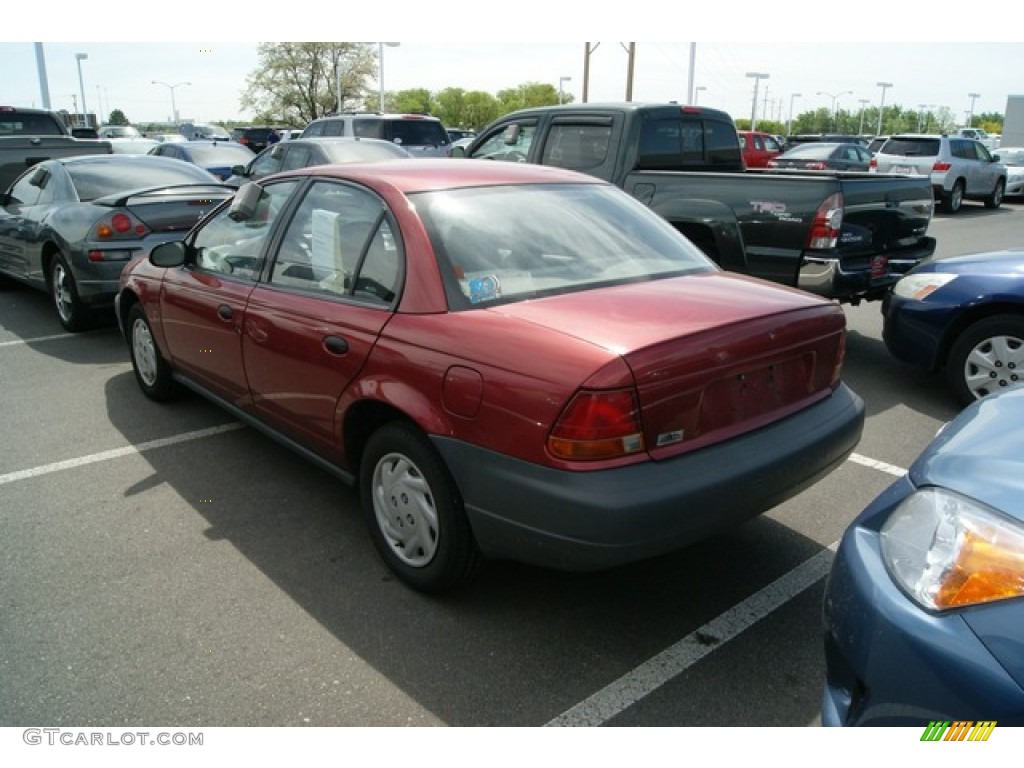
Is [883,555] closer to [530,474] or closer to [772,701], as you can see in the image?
[772,701]

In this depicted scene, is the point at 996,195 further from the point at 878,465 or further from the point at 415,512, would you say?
the point at 415,512

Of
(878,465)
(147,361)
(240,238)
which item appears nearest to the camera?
(240,238)

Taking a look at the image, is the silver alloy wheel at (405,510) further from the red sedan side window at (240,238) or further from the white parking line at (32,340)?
the white parking line at (32,340)

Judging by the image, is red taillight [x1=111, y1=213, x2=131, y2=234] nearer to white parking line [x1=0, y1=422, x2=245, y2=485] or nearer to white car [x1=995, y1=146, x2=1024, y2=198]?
white parking line [x1=0, y1=422, x2=245, y2=485]

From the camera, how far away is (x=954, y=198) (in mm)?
20062

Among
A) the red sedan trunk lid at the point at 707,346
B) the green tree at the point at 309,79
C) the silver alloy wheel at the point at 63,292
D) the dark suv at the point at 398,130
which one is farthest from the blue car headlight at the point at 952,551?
the green tree at the point at 309,79

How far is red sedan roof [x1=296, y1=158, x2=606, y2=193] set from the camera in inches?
135

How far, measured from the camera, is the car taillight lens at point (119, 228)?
6.91m

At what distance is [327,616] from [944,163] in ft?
69.6

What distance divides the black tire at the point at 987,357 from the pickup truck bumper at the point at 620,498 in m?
2.93

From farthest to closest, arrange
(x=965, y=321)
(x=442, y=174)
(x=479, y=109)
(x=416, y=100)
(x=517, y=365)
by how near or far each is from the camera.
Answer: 1. (x=416, y=100)
2. (x=479, y=109)
3. (x=965, y=321)
4. (x=442, y=174)
5. (x=517, y=365)

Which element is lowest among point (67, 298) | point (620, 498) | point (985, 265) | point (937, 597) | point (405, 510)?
point (67, 298)

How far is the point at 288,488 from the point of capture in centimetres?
418
